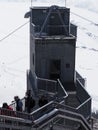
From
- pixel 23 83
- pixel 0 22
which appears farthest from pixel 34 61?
pixel 0 22

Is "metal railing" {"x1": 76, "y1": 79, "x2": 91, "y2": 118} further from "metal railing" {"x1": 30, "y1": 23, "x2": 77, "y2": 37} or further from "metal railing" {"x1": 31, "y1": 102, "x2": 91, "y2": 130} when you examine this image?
"metal railing" {"x1": 30, "y1": 23, "x2": 77, "y2": 37}

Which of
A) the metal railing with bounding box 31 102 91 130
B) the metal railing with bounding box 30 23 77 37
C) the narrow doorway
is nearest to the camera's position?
the metal railing with bounding box 31 102 91 130

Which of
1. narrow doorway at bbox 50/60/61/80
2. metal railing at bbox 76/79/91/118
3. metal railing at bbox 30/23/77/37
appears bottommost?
metal railing at bbox 76/79/91/118

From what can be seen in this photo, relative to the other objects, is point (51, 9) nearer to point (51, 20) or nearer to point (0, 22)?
point (51, 20)

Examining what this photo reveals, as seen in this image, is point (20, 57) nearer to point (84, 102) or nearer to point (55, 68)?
point (55, 68)

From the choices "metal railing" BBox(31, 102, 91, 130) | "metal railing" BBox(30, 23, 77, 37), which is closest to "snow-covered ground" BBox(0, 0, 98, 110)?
"metal railing" BBox(30, 23, 77, 37)

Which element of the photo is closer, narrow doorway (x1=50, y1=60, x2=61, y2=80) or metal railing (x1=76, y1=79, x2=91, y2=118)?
metal railing (x1=76, y1=79, x2=91, y2=118)

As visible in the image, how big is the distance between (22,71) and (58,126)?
6651cm

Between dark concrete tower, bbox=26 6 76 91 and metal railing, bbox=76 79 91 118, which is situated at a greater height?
dark concrete tower, bbox=26 6 76 91

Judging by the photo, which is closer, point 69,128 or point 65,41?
point 69,128

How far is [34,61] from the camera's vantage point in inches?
1127

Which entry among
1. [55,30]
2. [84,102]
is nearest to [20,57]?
[55,30]

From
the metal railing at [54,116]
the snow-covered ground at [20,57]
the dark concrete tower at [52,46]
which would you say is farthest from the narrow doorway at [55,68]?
the snow-covered ground at [20,57]

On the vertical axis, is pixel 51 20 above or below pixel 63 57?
above
